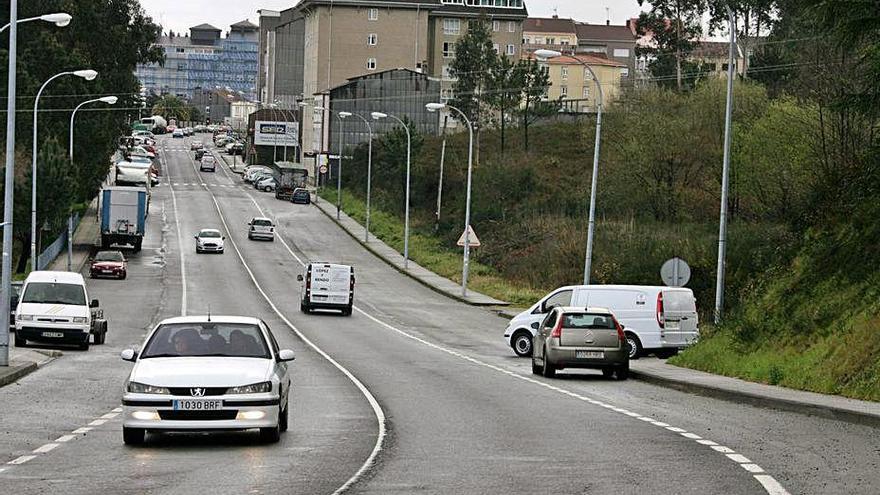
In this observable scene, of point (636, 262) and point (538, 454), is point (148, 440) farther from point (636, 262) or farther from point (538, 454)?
point (636, 262)

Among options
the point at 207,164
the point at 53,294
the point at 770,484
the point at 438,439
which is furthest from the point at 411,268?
the point at 207,164

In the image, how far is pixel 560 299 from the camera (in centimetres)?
4162

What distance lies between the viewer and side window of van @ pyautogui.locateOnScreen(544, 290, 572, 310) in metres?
41.2

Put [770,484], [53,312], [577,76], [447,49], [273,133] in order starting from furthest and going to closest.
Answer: [577,76] → [273,133] → [447,49] → [53,312] → [770,484]

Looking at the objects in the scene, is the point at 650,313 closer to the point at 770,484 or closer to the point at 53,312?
the point at 53,312

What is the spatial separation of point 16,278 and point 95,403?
1883 inches

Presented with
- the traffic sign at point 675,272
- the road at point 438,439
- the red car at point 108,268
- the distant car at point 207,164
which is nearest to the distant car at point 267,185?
the distant car at point 207,164

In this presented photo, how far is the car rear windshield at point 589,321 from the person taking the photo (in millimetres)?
30688

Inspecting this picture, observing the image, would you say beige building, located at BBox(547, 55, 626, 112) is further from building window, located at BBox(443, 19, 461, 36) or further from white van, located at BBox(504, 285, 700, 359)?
white van, located at BBox(504, 285, 700, 359)

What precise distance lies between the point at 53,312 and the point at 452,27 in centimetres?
11834

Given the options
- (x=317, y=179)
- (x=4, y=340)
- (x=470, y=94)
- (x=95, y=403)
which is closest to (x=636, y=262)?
(x=4, y=340)

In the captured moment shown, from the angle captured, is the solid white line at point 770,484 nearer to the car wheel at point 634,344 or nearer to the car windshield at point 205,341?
the car windshield at point 205,341

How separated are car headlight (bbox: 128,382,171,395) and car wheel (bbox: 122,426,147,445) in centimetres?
48

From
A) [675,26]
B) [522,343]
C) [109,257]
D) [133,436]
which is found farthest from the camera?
[675,26]
